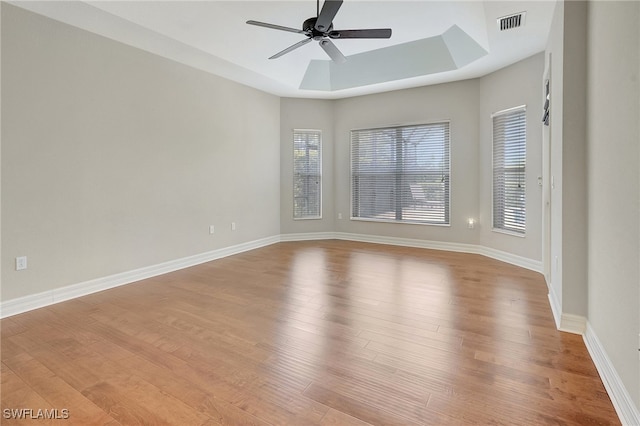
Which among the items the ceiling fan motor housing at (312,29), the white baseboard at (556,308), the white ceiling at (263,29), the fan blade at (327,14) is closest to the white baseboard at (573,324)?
the white baseboard at (556,308)

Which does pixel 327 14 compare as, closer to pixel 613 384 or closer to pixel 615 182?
pixel 615 182

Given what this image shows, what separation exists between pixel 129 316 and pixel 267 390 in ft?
5.76

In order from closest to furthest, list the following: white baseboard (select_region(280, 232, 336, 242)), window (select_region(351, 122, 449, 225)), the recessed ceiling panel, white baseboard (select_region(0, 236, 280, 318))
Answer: white baseboard (select_region(0, 236, 280, 318)) → the recessed ceiling panel → window (select_region(351, 122, 449, 225)) → white baseboard (select_region(280, 232, 336, 242))

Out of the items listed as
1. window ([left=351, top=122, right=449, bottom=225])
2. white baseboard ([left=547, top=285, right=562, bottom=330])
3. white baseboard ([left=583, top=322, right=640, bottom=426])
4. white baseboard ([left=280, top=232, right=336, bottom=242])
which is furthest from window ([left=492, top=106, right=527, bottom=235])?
white baseboard ([left=280, top=232, right=336, bottom=242])

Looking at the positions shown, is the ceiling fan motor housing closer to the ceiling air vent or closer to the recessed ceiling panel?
the ceiling air vent

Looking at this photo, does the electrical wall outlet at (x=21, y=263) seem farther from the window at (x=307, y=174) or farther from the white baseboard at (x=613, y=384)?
the white baseboard at (x=613, y=384)

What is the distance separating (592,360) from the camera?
2.04 m

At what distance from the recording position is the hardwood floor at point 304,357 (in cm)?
161

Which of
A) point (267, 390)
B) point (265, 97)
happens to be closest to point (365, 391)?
point (267, 390)

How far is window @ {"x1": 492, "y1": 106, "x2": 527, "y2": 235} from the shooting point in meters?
4.52

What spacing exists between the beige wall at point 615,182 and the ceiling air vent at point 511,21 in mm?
1190

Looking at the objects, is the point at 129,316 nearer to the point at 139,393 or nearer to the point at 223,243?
the point at 139,393

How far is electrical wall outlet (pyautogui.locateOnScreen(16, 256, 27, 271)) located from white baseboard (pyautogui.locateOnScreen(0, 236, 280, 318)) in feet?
0.92

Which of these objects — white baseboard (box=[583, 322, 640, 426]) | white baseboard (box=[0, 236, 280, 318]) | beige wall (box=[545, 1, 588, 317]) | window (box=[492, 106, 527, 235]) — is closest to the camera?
white baseboard (box=[583, 322, 640, 426])
